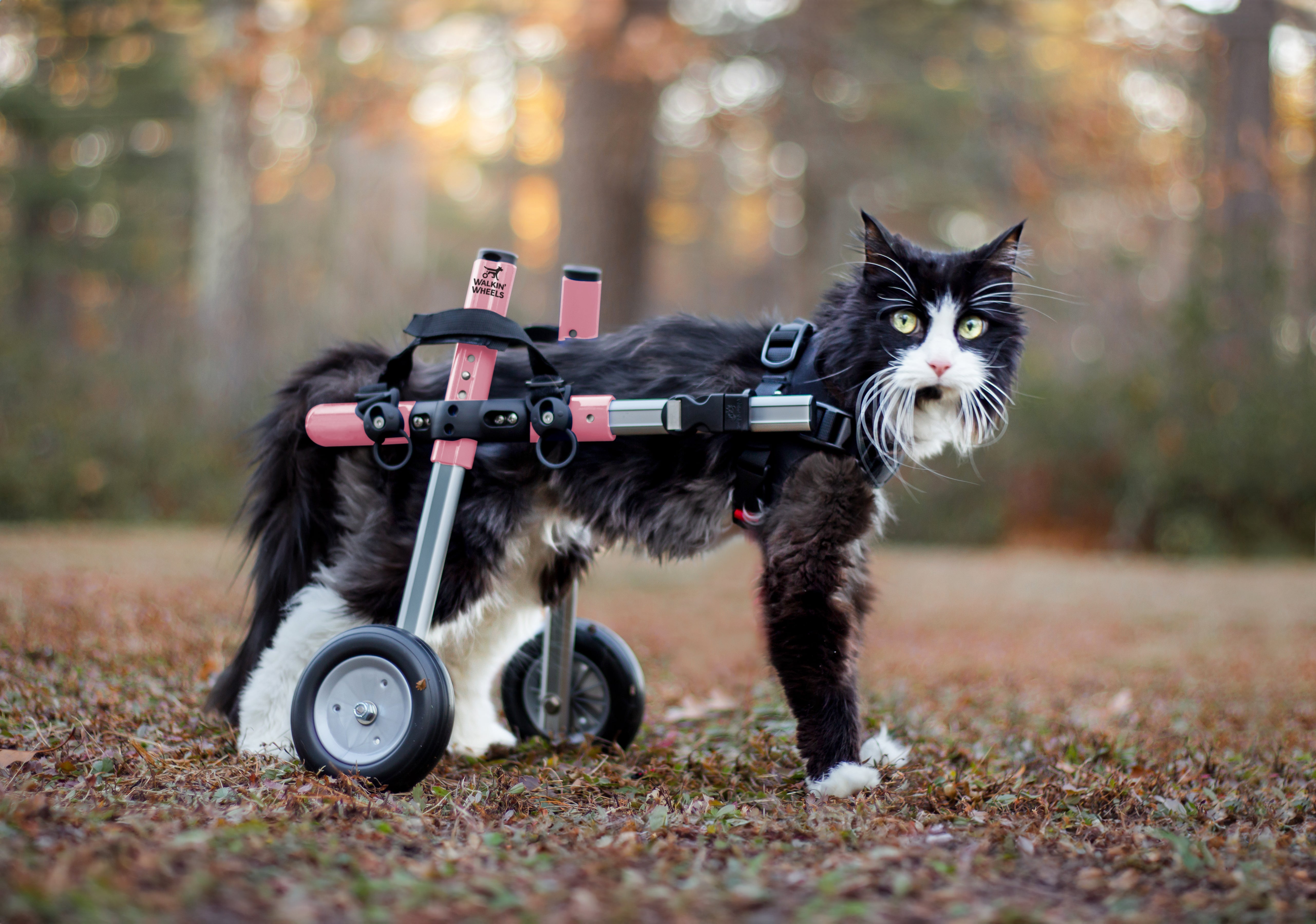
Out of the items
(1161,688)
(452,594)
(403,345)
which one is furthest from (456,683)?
(1161,688)

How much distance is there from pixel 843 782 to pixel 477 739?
4.05 ft

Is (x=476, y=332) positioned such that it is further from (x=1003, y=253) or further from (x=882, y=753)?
(x=882, y=753)

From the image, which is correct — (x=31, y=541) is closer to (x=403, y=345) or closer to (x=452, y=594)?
(x=403, y=345)

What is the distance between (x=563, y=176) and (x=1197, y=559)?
7.32 metres

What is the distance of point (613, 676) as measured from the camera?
10.8ft

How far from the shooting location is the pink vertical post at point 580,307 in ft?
9.76

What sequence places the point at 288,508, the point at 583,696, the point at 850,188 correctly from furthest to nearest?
the point at 850,188 < the point at 583,696 < the point at 288,508

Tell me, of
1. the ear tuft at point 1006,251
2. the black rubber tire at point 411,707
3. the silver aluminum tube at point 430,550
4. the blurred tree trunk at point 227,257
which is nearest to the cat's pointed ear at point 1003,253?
the ear tuft at point 1006,251

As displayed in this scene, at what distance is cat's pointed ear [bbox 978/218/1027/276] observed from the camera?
109 inches

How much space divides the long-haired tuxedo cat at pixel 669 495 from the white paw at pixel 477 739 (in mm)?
24

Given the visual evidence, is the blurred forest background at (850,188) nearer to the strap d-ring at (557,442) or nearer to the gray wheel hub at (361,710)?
the strap d-ring at (557,442)

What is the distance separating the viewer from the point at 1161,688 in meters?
4.75

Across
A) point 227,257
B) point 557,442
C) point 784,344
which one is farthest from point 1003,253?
point 227,257

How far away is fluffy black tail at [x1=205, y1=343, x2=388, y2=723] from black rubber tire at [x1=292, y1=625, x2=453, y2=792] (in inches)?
22.4
